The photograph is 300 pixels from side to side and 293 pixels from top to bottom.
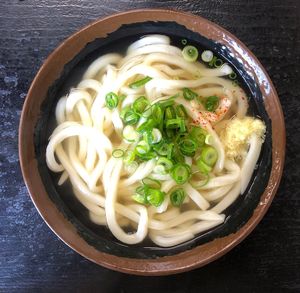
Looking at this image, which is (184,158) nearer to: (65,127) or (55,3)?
(65,127)

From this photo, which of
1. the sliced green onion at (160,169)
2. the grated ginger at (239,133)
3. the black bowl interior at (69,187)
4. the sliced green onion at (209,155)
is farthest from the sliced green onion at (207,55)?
the sliced green onion at (160,169)

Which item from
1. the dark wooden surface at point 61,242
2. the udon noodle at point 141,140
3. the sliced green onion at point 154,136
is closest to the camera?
the sliced green onion at point 154,136

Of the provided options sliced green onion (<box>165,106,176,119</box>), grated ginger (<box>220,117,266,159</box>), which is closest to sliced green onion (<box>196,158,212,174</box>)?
grated ginger (<box>220,117,266,159</box>)

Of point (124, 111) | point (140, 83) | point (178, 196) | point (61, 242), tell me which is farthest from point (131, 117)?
point (61, 242)

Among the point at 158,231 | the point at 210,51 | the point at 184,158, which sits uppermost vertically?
the point at 210,51

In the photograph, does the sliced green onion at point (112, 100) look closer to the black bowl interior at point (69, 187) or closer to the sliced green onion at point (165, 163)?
the black bowl interior at point (69, 187)

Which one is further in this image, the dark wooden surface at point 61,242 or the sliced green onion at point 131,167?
the dark wooden surface at point 61,242

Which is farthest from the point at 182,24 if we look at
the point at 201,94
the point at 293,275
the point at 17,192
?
the point at 293,275
